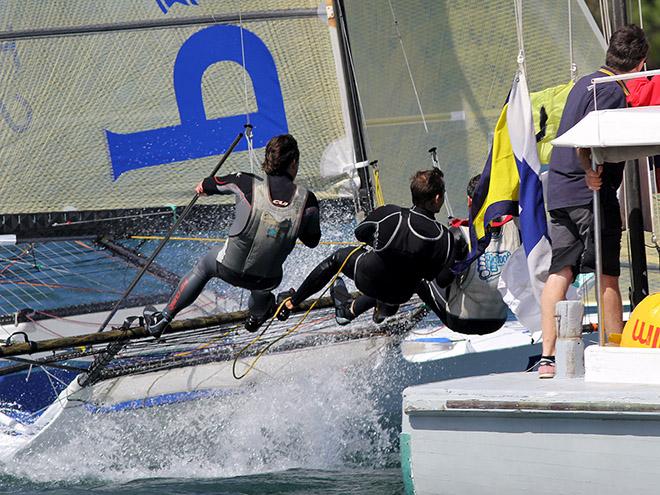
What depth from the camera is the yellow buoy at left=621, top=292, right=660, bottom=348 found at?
488 centimetres

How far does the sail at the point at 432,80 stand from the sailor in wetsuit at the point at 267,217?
2.13m

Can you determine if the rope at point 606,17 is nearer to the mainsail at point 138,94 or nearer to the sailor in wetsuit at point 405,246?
the sailor in wetsuit at point 405,246

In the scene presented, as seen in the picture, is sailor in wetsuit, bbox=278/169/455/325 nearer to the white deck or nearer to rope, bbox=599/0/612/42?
the white deck

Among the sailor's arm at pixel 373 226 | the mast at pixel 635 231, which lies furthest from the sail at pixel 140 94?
the mast at pixel 635 231

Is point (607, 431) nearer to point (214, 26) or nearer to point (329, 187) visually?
point (329, 187)

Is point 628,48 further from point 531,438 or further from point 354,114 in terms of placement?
point 354,114

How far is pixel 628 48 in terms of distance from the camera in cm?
549

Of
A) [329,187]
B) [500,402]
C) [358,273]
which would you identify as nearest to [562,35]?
[329,187]

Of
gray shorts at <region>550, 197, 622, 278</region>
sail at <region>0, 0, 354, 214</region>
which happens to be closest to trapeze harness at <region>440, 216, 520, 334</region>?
gray shorts at <region>550, 197, 622, 278</region>

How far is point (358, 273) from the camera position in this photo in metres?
6.52

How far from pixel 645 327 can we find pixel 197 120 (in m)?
4.21

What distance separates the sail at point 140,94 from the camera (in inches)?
328

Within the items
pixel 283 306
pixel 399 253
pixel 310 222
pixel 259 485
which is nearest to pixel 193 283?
pixel 283 306

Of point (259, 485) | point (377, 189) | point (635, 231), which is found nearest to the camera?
point (635, 231)
